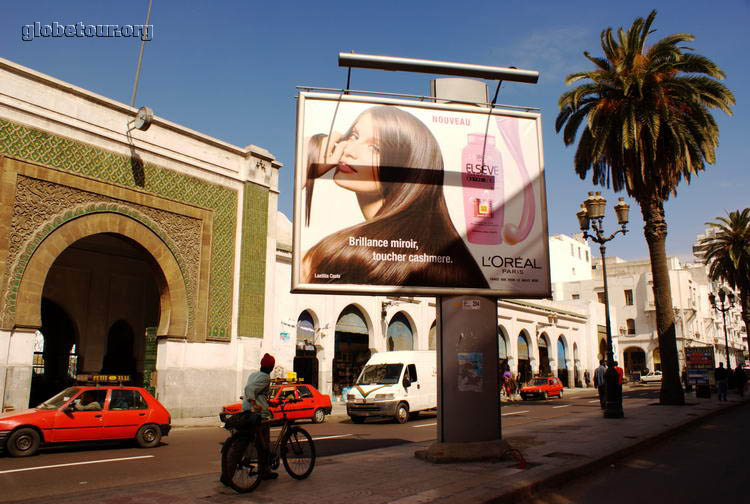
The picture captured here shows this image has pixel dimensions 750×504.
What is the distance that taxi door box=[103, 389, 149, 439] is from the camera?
487 inches

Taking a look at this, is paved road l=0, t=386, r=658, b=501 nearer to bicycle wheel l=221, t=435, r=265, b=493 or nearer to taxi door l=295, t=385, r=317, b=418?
bicycle wheel l=221, t=435, r=265, b=493

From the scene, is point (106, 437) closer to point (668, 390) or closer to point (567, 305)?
point (668, 390)

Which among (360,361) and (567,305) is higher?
(567,305)

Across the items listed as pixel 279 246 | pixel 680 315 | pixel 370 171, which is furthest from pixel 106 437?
pixel 680 315

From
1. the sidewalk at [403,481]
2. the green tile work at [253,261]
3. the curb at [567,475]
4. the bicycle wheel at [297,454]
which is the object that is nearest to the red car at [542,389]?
the green tile work at [253,261]

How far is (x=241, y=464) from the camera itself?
7.00m

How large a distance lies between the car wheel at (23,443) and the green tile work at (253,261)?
10760 mm

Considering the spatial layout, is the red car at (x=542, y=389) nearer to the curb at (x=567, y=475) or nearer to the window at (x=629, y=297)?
the curb at (x=567, y=475)

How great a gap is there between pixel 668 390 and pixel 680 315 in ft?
173

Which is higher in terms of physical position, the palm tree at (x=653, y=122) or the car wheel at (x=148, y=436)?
the palm tree at (x=653, y=122)

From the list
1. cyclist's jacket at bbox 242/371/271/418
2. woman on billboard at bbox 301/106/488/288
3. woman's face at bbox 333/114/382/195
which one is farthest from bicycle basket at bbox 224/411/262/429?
woman's face at bbox 333/114/382/195

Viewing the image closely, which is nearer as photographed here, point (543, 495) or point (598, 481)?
point (543, 495)

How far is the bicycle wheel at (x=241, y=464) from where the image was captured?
22.4 ft

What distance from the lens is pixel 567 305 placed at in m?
53.9
